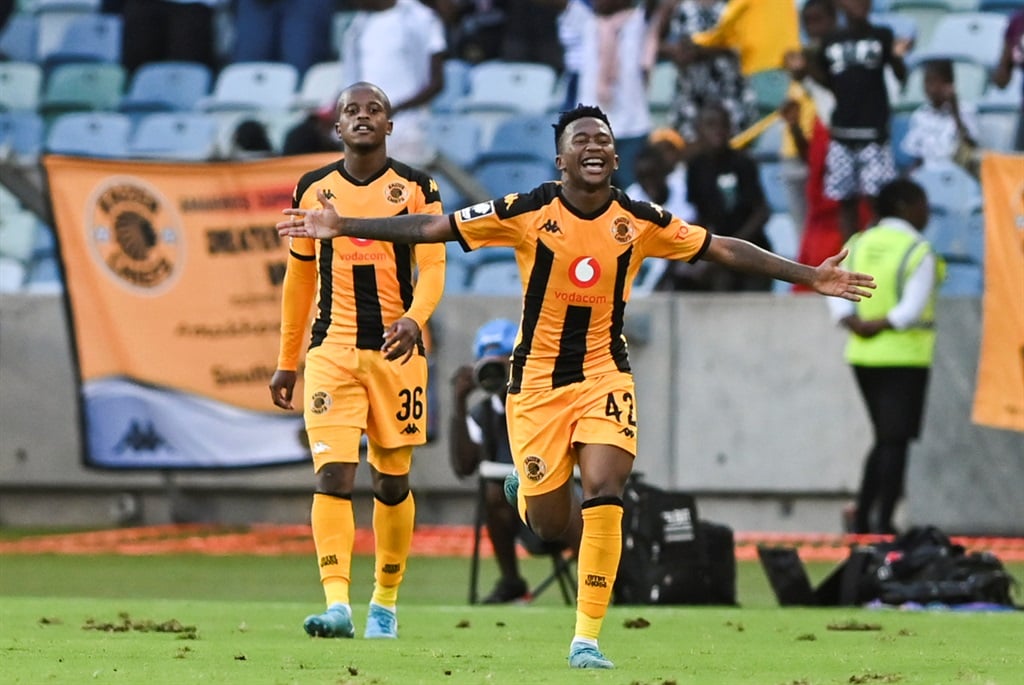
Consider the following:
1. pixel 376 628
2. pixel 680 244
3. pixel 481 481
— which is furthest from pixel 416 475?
→ pixel 680 244

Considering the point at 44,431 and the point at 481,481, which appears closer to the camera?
the point at 481,481

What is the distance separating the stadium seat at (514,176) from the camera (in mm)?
18544

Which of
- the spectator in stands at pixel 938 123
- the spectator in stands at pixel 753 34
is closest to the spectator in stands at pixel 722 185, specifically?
the spectator in stands at pixel 753 34

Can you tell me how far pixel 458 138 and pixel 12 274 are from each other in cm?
407

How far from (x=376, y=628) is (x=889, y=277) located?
647cm

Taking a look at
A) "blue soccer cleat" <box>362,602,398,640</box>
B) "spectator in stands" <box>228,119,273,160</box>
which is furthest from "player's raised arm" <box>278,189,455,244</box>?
"spectator in stands" <box>228,119,273,160</box>

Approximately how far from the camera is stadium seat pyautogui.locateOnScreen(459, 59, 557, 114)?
19.7 m

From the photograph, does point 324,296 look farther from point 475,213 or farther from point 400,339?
point 475,213

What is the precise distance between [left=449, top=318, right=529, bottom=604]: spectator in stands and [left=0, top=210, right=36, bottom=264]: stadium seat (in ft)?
24.9

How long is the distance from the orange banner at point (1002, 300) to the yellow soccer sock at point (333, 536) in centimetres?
667

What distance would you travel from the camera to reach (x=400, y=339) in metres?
8.91

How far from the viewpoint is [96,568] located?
14289 mm

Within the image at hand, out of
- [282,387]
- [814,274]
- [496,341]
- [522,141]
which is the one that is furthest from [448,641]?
[522,141]

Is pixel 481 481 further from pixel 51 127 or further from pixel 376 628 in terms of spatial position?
pixel 51 127
